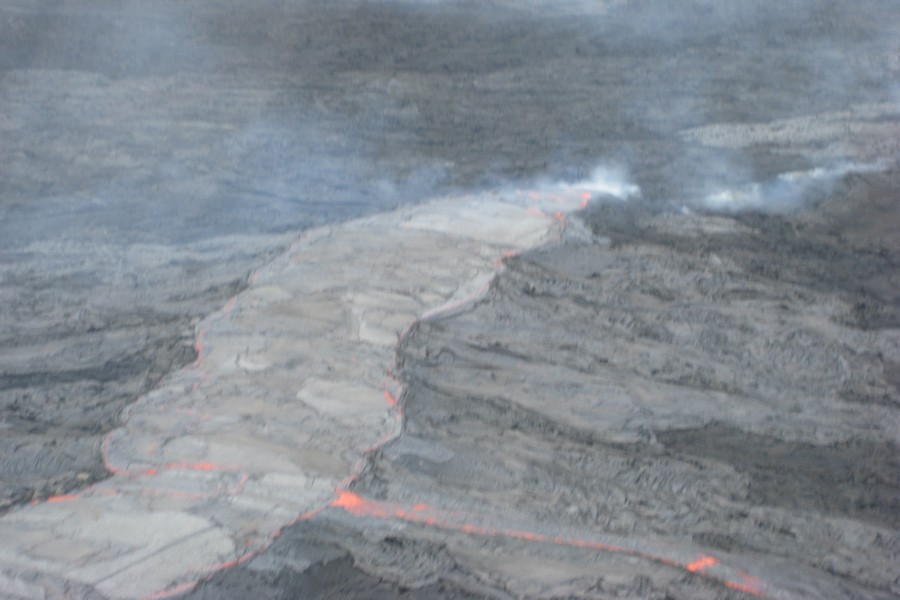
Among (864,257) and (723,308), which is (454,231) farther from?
(864,257)

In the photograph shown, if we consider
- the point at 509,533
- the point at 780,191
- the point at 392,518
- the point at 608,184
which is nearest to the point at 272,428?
the point at 392,518

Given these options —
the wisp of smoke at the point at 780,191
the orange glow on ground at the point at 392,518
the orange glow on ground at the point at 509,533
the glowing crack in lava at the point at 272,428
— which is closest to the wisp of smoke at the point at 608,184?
the wisp of smoke at the point at 780,191

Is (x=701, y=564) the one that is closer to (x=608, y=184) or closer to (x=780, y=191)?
(x=608, y=184)

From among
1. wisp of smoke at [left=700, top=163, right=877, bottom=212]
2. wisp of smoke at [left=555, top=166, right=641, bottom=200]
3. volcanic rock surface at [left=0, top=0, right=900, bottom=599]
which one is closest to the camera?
volcanic rock surface at [left=0, top=0, right=900, bottom=599]

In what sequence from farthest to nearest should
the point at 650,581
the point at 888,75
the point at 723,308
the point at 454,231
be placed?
1. the point at 888,75
2. the point at 454,231
3. the point at 723,308
4. the point at 650,581

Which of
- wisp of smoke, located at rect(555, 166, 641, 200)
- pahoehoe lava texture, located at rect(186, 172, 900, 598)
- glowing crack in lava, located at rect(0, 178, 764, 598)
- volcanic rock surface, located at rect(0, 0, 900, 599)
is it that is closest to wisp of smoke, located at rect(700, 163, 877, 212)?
volcanic rock surface, located at rect(0, 0, 900, 599)

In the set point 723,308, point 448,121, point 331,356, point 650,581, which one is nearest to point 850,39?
point 448,121

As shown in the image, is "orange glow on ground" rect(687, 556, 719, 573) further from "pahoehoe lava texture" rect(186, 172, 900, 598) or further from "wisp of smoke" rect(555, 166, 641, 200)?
"wisp of smoke" rect(555, 166, 641, 200)

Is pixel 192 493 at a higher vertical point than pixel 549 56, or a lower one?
lower
